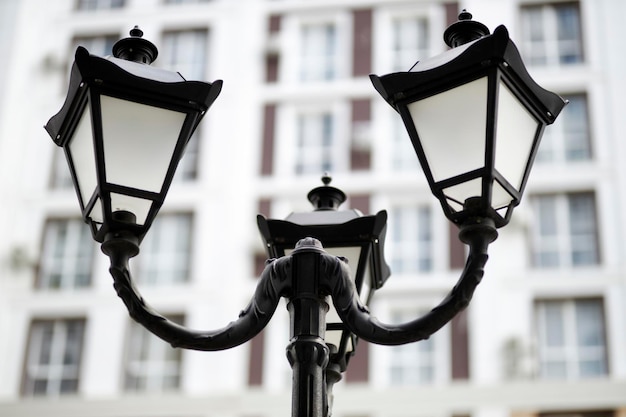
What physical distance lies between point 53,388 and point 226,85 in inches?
331

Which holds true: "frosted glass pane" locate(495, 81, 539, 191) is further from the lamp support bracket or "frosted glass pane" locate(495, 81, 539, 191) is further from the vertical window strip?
the vertical window strip

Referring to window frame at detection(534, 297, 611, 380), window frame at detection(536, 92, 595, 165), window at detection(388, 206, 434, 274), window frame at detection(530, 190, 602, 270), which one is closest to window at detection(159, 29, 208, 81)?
window at detection(388, 206, 434, 274)

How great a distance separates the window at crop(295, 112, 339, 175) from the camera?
26859mm

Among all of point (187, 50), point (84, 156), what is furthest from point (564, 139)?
point (84, 156)

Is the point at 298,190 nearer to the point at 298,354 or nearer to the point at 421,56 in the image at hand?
the point at 421,56

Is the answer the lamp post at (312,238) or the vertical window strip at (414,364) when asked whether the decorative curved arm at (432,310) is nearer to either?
the lamp post at (312,238)

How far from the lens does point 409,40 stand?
91.2ft

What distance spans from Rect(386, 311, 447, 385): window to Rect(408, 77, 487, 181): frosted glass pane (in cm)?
2056

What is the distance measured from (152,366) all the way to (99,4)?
1002cm

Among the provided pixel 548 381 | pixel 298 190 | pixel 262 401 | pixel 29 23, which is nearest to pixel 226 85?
pixel 298 190

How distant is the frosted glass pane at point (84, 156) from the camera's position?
4262 millimetres

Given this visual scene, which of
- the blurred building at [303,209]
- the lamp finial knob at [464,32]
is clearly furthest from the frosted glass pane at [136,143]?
the blurred building at [303,209]

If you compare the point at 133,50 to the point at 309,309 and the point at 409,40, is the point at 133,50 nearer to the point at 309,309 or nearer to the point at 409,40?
the point at 309,309

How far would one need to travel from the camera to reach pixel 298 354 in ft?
13.0
